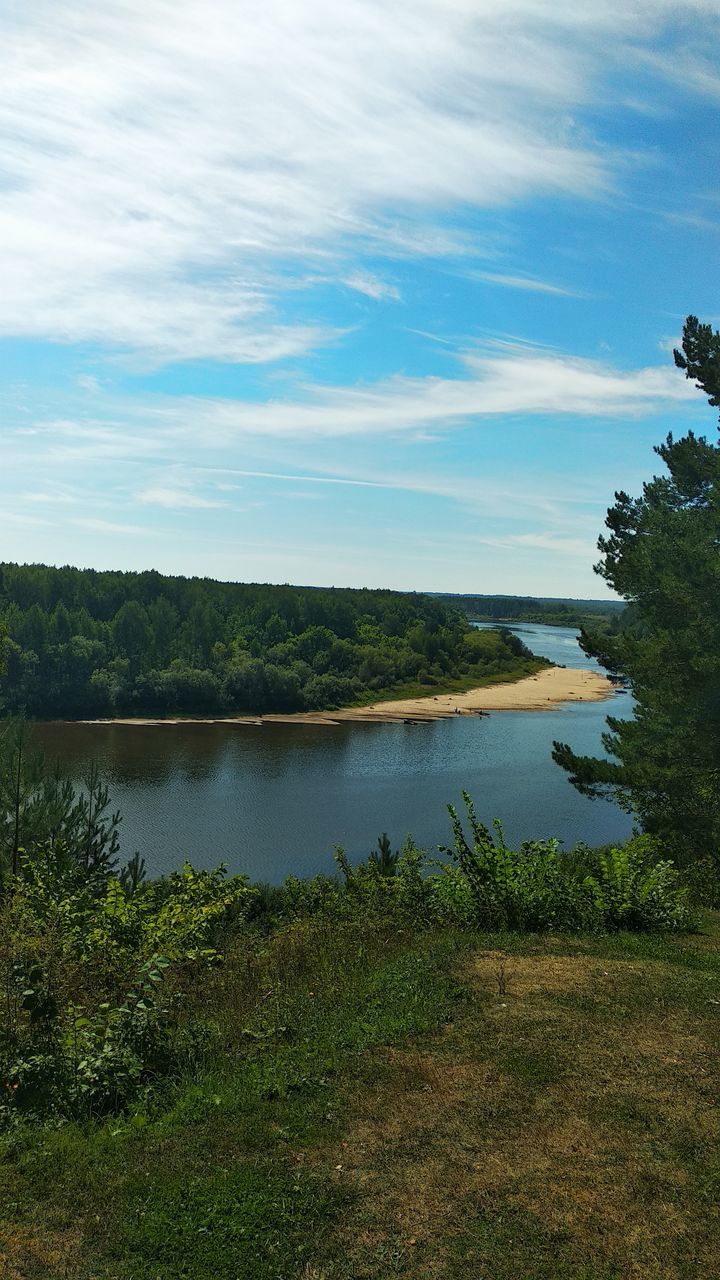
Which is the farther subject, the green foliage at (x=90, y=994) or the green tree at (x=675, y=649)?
the green tree at (x=675, y=649)

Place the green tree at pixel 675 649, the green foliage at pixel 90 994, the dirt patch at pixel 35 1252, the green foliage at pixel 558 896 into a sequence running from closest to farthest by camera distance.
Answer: the dirt patch at pixel 35 1252
the green foliage at pixel 90 994
the green foliage at pixel 558 896
the green tree at pixel 675 649

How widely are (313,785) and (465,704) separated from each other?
158 feet

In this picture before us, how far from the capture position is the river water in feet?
122

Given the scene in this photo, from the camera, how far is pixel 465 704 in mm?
96062

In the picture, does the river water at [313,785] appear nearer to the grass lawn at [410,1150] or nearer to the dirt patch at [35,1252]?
the grass lawn at [410,1150]

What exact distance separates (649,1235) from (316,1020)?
11.7 feet

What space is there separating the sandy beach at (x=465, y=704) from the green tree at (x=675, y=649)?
208 feet

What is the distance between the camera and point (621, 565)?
1888cm

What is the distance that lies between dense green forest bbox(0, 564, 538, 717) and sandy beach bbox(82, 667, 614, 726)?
3531mm

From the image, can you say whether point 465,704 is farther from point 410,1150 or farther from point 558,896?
point 410,1150

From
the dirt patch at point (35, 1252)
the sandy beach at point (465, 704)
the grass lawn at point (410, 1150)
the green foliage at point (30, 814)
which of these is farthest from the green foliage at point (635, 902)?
the sandy beach at point (465, 704)

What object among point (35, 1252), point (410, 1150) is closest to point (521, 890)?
point (410, 1150)

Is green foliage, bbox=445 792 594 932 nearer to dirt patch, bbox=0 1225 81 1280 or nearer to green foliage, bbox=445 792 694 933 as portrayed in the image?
green foliage, bbox=445 792 694 933

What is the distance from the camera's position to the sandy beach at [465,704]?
82625 millimetres
